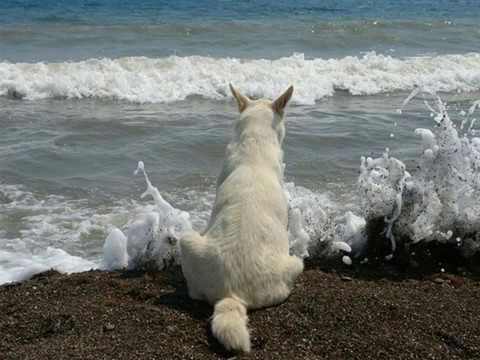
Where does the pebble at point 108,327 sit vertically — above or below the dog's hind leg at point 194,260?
below

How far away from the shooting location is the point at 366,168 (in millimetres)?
6777

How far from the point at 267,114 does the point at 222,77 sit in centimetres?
1104

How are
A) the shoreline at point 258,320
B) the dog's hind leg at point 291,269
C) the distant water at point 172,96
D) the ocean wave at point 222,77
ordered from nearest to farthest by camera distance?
1. the shoreline at point 258,320
2. the dog's hind leg at point 291,269
3. the distant water at point 172,96
4. the ocean wave at point 222,77

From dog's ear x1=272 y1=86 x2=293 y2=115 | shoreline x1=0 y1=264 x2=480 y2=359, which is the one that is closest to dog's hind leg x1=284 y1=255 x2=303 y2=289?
shoreline x1=0 y1=264 x2=480 y2=359

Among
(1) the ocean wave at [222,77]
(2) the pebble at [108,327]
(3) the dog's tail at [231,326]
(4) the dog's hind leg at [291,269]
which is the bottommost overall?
(2) the pebble at [108,327]

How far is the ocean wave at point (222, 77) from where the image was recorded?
1520 cm

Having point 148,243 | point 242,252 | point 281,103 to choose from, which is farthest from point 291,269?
point 281,103

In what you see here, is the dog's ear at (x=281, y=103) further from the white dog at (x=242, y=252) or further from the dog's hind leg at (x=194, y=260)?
the dog's hind leg at (x=194, y=260)

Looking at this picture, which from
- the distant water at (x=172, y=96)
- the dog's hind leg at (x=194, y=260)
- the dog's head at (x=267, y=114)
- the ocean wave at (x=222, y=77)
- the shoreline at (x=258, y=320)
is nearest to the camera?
the shoreline at (x=258, y=320)

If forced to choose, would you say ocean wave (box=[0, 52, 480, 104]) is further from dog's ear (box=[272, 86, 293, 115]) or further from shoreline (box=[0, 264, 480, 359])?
shoreline (box=[0, 264, 480, 359])

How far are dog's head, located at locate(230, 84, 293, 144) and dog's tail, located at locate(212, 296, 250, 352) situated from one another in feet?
6.66

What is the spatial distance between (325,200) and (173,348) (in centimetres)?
442

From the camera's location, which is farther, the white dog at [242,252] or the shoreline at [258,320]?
the white dog at [242,252]

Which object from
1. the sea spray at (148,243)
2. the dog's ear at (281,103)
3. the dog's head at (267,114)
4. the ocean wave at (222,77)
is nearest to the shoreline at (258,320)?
the sea spray at (148,243)
